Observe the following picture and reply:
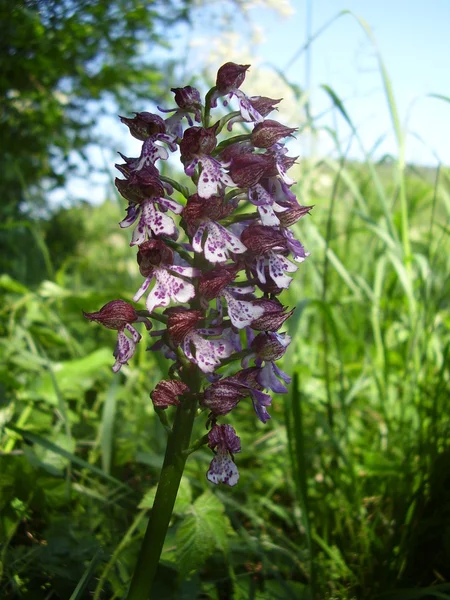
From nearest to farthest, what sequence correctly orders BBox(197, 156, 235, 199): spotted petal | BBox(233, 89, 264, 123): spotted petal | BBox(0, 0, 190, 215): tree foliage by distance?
BBox(197, 156, 235, 199): spotted petal
BBox(233, 89, 264, 123): spotted petal
BBox(0, 0, 190, 215): tree foliage

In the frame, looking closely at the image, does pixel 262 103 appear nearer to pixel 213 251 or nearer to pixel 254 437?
pixel 213 251

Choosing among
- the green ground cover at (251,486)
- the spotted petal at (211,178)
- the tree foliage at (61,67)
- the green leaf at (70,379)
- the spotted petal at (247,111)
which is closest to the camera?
the spotted petal at (211,178)

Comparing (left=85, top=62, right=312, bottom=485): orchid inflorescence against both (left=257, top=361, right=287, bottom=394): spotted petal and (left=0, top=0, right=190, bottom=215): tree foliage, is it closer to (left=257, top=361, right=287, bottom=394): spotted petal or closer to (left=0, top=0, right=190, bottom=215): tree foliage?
(left=257, top=361, right=287, bottom=394): spotted petal

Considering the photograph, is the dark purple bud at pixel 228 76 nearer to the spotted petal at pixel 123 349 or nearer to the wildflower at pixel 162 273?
the wildflower at pixel 162 273

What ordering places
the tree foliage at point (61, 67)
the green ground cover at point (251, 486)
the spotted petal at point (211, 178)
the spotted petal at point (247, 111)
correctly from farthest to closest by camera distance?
the tree foliage at point (61, 67)
the green ground cover at point (251, 486)
the spotted petal at point (247, 111)
the spotted petal at point (211, 178)

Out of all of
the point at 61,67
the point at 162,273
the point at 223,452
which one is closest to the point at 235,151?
the point at 162,273

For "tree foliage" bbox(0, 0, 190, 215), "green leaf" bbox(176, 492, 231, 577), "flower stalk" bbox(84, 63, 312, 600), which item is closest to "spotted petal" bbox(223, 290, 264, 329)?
"flower stalk" bbox(84, 63, 312, 600)

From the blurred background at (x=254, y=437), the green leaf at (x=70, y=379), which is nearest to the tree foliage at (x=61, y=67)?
the blurred background at (x=254, y=437)
